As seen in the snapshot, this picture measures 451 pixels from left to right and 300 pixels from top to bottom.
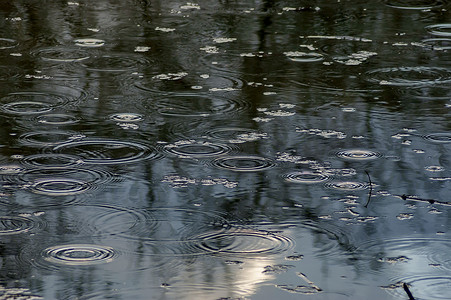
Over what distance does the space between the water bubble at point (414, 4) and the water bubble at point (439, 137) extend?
10.2ft

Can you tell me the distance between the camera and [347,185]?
3.64m

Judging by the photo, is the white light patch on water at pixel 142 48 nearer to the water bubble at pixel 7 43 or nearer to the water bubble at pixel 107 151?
the water bubble at pixel 7 43

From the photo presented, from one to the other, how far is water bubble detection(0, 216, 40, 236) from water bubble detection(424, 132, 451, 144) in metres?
2.00

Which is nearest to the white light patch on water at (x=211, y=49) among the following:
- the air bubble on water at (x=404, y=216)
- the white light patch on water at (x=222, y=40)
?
the white light patch on water at (x=222, y=40)

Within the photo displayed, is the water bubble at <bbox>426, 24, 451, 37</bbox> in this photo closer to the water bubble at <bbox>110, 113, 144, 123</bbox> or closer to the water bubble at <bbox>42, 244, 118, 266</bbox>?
the water bubble at <bbox>110, 113, 144, 123</bbox>

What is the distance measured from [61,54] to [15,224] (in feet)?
8.72

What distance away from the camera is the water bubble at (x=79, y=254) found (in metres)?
2.90

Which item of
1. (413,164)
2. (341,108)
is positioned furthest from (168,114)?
(413,164)

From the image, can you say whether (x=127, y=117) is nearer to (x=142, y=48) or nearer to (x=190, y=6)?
(x=142, y=48)

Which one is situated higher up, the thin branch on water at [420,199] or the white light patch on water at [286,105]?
the white light patch on water at [286,105]

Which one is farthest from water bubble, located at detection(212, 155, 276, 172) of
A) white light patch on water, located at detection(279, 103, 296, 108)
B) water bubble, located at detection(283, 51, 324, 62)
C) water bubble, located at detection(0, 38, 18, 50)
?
water bubble, located at detection(0, 38, 18, 50)

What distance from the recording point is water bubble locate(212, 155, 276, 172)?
3830 mm

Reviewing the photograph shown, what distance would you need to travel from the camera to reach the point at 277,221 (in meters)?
3.27

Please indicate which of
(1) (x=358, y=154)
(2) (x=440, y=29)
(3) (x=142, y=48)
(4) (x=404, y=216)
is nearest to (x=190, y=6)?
(3) (x=142, y=48)
